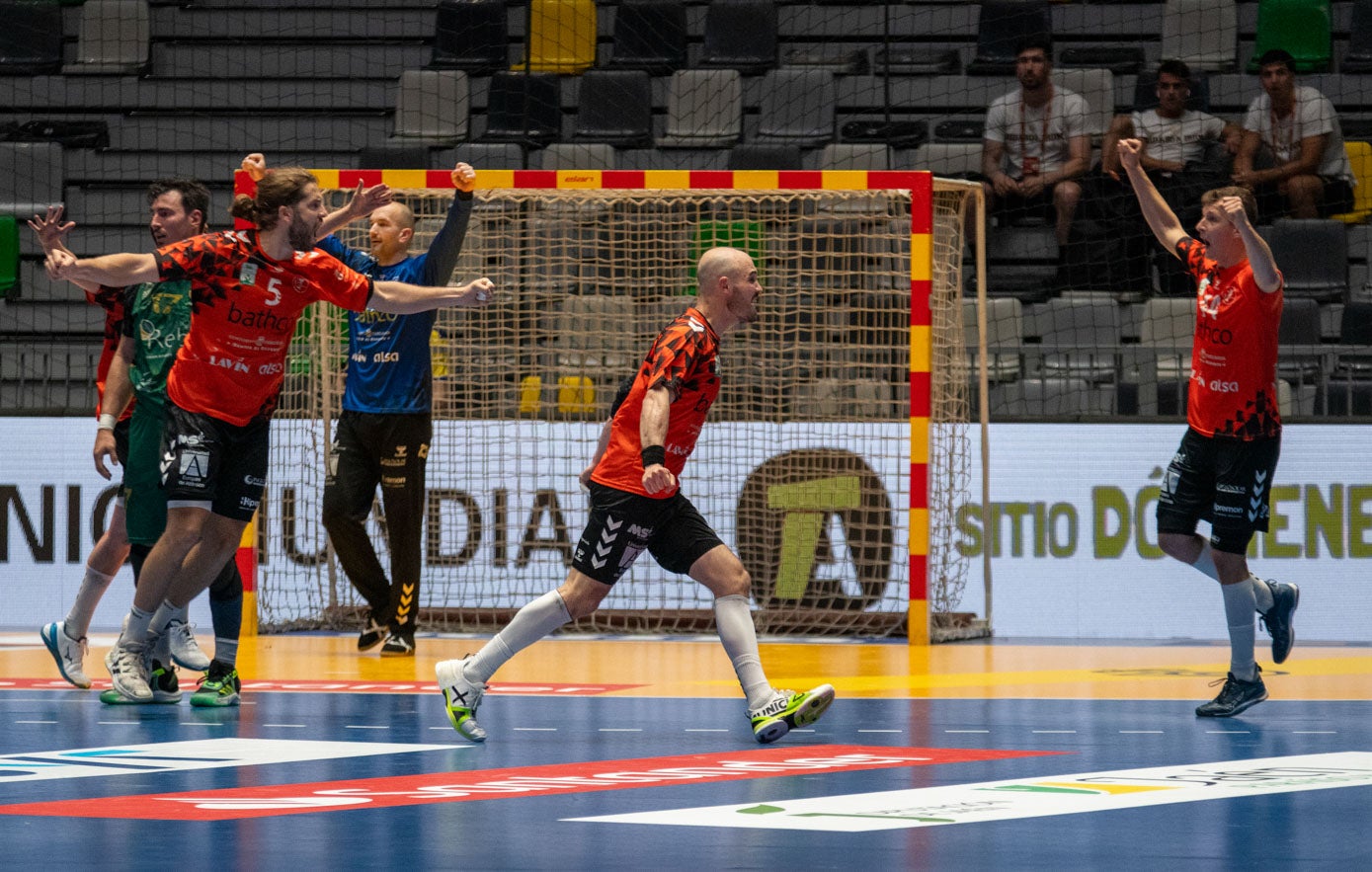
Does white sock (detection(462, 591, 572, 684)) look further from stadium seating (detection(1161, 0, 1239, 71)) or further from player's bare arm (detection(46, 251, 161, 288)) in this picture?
stadium seating (detection(1161, 0, 1239, 71))

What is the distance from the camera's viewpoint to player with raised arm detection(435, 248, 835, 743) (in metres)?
6.10

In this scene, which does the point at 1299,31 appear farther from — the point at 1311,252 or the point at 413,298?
the point at 413,298

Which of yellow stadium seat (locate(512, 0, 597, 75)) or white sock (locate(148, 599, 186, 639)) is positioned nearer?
white sock (locate(148, 599, 186, 639))

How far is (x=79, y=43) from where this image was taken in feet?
52.1

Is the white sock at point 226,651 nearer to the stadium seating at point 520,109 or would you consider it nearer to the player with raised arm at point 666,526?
the player with raised arm at point 666,526

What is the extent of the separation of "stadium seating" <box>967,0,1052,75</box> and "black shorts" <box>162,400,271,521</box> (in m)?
8.79

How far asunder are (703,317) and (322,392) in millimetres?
4952

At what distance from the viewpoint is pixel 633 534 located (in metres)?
6.25

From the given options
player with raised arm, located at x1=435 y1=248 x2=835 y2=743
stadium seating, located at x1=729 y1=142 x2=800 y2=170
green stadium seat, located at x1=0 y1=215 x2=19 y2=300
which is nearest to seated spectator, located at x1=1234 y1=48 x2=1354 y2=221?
stadium seating, located at x1=729 y1=142 x2=800 y2=170

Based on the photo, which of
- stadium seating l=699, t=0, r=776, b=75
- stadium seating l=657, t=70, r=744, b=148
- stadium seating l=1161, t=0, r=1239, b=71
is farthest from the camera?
stadium seating l=699, t=0, r=776, b=75

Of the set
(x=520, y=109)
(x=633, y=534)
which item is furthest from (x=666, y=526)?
(x=520, y=109)

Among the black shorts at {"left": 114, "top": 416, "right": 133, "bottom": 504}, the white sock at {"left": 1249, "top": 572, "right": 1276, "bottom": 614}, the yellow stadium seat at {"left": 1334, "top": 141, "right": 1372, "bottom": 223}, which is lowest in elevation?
the white sock at {"left": 1249, "top": 572, "right": 1276, "bottom": 614}

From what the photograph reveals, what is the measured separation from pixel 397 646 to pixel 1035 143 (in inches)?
243

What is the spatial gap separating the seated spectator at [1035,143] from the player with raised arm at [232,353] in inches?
273
